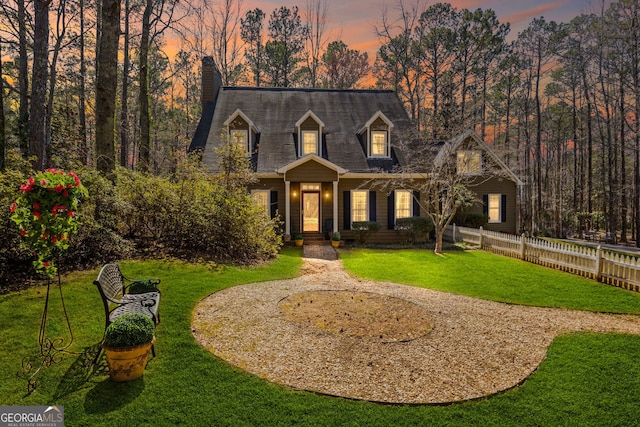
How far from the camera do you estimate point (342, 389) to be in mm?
3975

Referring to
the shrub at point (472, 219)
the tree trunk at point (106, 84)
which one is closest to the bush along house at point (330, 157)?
the shrub at point (472, 219)

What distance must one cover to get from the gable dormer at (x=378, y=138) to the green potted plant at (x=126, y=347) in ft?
50.8

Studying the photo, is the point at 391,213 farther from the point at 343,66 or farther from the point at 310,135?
the point at 343,66

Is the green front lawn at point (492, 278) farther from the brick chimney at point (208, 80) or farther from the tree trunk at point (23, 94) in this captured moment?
the tree trunk at point (23, 94)

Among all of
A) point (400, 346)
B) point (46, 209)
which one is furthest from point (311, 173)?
point (46, 209)

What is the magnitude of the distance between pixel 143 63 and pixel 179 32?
2326 mm

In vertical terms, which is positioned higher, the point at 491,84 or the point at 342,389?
the point at 491,84

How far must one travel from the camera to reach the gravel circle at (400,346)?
4.12m

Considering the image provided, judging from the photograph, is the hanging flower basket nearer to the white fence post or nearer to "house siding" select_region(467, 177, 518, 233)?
the white fence post

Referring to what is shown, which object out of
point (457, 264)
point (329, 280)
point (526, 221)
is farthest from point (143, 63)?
point (526, 221)

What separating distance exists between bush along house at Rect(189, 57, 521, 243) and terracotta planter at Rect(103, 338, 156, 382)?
1193 centimetres

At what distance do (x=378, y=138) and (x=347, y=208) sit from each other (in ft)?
14.5

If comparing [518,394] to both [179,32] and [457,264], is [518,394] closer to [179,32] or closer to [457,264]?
[457,264]

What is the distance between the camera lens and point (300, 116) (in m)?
19.7
